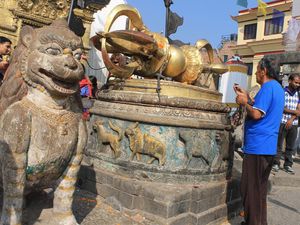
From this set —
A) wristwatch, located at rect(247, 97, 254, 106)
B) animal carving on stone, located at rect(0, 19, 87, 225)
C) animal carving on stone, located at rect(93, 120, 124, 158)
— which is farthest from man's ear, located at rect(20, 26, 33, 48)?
wristwatch, located at rect(247, 97, 254, 106)

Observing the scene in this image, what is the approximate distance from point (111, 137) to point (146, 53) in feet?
3.64

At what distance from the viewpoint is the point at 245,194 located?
11.5 feet

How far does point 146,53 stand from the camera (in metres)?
4.04

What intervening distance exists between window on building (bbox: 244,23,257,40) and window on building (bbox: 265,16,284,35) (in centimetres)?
162

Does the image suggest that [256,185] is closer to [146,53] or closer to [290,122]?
[146,53]

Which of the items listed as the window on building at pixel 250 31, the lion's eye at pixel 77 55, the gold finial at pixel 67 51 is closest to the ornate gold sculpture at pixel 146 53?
the lion's eye at pixel 77 55

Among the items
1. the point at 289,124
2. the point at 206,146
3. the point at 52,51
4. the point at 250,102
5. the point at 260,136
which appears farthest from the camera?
the point at 289,124

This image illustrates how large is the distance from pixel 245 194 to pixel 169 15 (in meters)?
2.75

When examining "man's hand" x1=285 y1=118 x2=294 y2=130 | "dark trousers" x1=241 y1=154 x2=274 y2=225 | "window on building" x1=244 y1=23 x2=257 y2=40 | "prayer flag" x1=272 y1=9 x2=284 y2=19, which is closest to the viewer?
"dark trousers" x1=241 y1=154 x2=274 y2=225

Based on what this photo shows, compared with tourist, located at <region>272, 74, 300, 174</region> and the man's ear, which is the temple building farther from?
the man's ear

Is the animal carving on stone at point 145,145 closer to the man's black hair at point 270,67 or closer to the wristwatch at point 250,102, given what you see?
the wristwatch at point 250,102

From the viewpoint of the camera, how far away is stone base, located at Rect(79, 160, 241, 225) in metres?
3.26

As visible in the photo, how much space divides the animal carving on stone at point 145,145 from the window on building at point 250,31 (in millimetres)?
30740

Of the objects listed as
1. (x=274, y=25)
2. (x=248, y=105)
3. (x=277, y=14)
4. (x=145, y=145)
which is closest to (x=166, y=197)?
(x=145, y=145)
